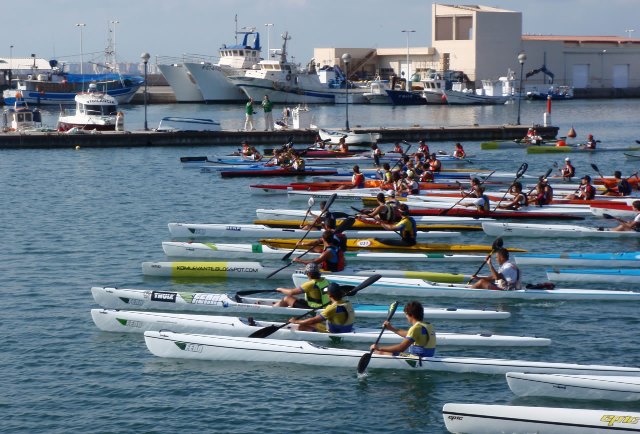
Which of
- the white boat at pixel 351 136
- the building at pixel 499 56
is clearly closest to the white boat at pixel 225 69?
the building at pixel 499 56

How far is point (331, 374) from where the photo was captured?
17.2m

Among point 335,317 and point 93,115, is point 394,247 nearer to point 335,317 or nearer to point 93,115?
point 335,317

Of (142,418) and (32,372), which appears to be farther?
(32,372)

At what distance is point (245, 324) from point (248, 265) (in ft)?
17.1

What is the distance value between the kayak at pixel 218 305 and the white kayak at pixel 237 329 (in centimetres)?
86

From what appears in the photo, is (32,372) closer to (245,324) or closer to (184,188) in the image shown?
(245,324)

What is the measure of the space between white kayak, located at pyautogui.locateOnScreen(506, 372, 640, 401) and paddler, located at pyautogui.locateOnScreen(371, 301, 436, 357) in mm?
1451

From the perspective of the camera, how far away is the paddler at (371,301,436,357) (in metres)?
16.3

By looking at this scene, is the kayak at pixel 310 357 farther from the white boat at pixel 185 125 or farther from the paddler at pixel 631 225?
the white boat at pixel 185 125

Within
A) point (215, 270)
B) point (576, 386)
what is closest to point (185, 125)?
point (215, 270)

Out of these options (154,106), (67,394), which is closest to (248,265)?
(67,394)

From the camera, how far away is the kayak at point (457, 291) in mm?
21391

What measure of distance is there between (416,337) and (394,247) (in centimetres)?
973

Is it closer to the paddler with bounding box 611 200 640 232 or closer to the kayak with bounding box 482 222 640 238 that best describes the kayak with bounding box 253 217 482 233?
the kayak with bounding box 482 222 640 238
